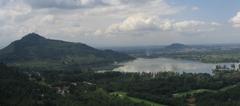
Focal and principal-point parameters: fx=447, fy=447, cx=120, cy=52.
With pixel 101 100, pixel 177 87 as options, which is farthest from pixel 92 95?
pixel 177 87

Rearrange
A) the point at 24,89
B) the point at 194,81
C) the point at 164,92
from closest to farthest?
the point at 24,89 → the point at 164,92 → the point at 194,81

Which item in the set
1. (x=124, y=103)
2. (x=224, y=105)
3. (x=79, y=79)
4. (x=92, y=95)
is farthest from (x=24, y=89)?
(x=79, y=79)

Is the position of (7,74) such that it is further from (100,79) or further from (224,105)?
(224,105)

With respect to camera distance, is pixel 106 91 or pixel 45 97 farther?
pixel 106 91

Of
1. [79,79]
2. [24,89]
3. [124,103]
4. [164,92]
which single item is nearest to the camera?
[124,103]

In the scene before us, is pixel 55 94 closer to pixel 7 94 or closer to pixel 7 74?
pixel 7 94

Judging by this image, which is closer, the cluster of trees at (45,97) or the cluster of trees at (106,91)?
the cluster of trees at (45,97)

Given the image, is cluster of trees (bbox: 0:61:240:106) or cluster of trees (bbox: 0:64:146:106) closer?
cluster of trees (bbox: 0:64:146:106)

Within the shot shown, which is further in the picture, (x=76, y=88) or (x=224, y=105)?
(x=76, y=88)

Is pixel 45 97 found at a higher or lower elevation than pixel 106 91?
lower
